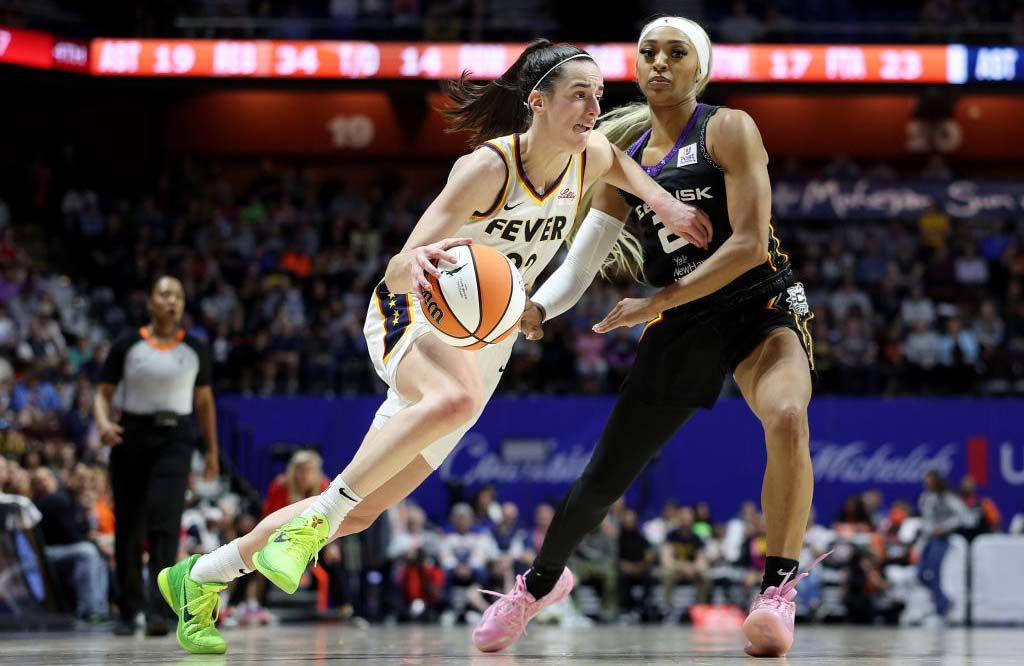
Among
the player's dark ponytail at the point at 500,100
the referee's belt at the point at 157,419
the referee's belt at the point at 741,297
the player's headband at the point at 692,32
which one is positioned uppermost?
the player's headband at the point at 692,32

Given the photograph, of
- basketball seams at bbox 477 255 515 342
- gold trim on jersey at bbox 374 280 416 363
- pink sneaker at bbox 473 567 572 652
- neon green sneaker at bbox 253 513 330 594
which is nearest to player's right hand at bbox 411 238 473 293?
basketball seams at bbox 477 255 515 342

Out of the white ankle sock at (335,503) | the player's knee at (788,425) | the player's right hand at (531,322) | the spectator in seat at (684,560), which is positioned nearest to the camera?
the white ankle sock at (335,503)

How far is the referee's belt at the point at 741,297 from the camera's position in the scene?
4.84 m

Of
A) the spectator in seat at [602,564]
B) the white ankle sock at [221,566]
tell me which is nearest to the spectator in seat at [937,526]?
the spectator in seat at [602,564]

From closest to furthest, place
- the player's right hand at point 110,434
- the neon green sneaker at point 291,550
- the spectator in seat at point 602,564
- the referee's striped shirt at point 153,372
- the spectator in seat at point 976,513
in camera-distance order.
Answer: the neon green sneaker at point 291,550 → the player's right hand at point 110,434 → the referee's striped shirt at point 153,372 → the spectator in seat at point 602,564 → the spectator in seat at point 976,513

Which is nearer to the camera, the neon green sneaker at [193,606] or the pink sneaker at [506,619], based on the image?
the neon green sneaker at [193,606]

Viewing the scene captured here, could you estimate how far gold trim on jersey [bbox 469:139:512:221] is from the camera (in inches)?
180

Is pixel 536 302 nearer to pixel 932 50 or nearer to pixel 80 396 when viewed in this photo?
pixel 80 396

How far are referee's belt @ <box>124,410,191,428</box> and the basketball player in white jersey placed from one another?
8.98 ft

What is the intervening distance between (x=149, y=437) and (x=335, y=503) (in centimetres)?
340

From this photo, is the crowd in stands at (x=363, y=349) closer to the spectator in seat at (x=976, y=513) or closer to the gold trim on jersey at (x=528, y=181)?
the spectator in seat at (x=976, y=513)

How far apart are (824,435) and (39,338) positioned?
876 centimetres

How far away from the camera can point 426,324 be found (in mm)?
4621

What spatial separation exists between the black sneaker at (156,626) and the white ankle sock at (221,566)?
260cm
